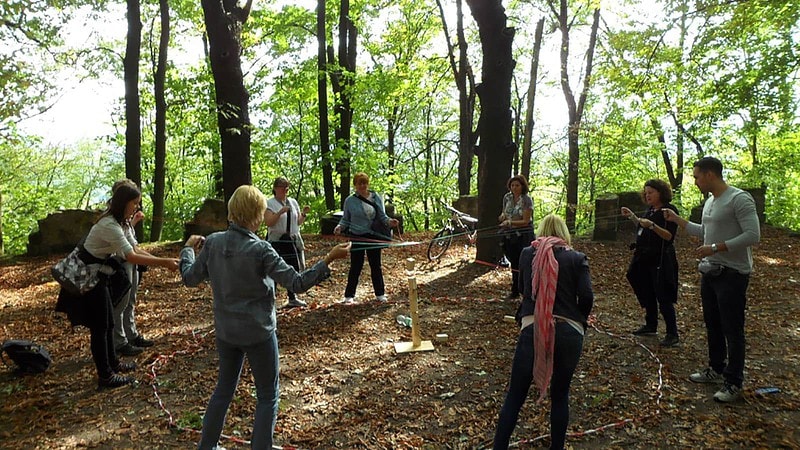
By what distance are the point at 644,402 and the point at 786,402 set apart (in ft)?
3.72

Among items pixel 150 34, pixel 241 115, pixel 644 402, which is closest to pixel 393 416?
pixel 644 402

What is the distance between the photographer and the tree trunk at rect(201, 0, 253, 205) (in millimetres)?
7730

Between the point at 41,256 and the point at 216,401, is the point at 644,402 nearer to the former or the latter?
the point at 216,401

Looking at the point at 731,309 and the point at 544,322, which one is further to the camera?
the point at 731,309

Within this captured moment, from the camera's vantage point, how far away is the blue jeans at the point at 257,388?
2.96 metres

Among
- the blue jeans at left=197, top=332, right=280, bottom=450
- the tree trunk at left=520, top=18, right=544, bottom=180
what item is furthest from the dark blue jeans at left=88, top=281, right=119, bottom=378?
the tree trunk at left=520, top=18, right=544, bottom=180

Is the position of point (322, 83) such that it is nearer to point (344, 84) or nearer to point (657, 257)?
point (344, 84)

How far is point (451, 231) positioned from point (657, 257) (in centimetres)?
620

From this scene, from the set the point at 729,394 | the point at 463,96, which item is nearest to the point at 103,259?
the point at 729,394

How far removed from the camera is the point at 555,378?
3.02 metres

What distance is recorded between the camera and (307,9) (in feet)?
56.5

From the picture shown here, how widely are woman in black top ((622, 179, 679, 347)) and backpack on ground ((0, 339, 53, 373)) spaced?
20.1 feet

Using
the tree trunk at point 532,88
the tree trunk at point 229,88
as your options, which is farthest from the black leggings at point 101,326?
the tree trunk at point 532,88

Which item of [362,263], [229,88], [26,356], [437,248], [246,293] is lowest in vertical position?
[26,356]
